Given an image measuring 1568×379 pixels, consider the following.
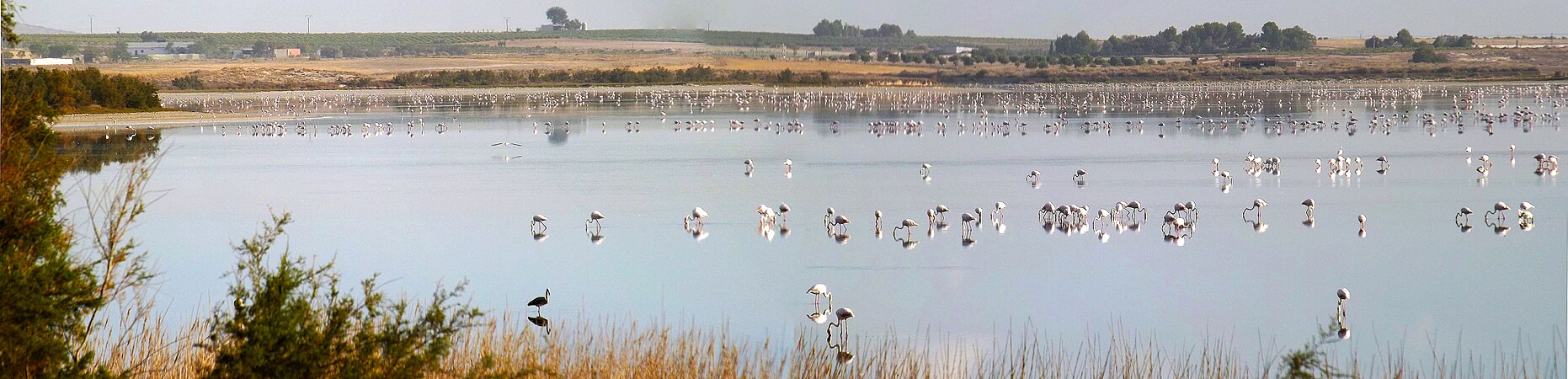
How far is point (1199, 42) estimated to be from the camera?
6838cm

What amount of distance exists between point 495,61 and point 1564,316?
4478 inches

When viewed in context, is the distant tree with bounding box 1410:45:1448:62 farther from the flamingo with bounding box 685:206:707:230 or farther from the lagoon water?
the flamingo with bounding box 685:206:707:230

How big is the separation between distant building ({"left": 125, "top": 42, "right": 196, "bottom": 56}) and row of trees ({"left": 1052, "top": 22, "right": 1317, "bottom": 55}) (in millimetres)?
84778

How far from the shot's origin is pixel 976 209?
16141 mm

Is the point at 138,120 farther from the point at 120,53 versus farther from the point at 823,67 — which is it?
→ the point at 120,53

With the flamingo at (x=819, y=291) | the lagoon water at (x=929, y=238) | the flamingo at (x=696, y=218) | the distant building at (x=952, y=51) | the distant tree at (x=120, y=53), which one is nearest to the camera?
the lagoon water at (x=929, y=238)

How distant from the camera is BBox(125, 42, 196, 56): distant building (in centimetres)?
12325

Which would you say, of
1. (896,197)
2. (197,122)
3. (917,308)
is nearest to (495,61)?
(197,122)

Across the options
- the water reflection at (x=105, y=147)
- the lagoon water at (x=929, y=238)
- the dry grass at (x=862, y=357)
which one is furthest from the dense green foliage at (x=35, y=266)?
the water reflection at (x=105, y=147)

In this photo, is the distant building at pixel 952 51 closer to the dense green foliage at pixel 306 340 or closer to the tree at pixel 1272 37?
the tree at pixel 1272 37

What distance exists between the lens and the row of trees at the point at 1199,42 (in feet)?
219

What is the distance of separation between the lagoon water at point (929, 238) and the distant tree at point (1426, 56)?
4517cm

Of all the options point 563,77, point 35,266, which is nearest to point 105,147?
point 35,266

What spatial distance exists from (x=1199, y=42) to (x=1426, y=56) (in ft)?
50.5
